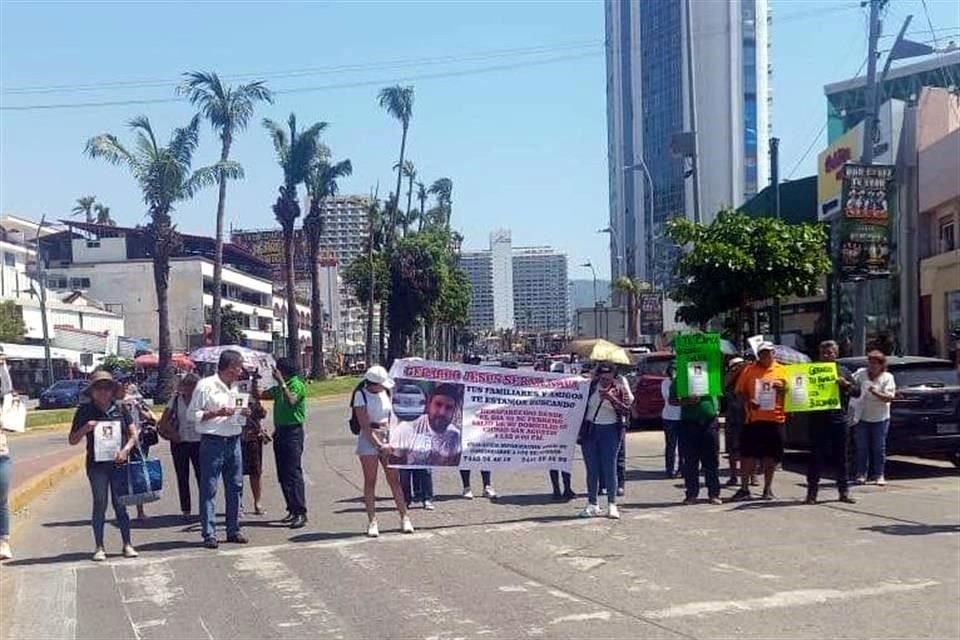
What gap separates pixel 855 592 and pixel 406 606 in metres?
3.19

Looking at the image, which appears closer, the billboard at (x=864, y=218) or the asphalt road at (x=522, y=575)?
the asphalt road at (x=522, y=575)

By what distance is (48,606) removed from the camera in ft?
27.2

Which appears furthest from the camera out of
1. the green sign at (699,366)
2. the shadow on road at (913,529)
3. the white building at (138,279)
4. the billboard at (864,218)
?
the white building at (138,279)

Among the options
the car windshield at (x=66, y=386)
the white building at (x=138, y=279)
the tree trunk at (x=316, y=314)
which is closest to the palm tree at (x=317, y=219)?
the tree trunk at (x=316, y=314)

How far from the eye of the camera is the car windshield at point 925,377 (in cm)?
1529

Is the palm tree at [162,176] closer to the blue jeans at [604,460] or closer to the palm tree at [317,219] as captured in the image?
the palm tree at [317,219]

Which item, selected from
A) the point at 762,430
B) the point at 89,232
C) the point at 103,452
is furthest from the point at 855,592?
the point at 89,232

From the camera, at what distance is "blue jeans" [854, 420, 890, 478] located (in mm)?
14117

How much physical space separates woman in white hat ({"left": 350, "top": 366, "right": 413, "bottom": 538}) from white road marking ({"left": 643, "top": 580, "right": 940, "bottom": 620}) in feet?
13.1

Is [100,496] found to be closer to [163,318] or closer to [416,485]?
[416,485]

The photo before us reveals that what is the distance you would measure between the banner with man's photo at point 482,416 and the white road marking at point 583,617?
4.10 meters

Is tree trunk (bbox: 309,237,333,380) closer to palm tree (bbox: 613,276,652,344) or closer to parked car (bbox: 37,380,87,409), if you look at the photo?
parked car (bbox: 37,380,87,409)

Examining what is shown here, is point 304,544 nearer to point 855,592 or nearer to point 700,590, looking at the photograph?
point 700,590

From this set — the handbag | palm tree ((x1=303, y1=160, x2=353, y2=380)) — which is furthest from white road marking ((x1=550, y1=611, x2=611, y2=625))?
palm tree ((x1=303, y1=160, x2=353, y2=380))
